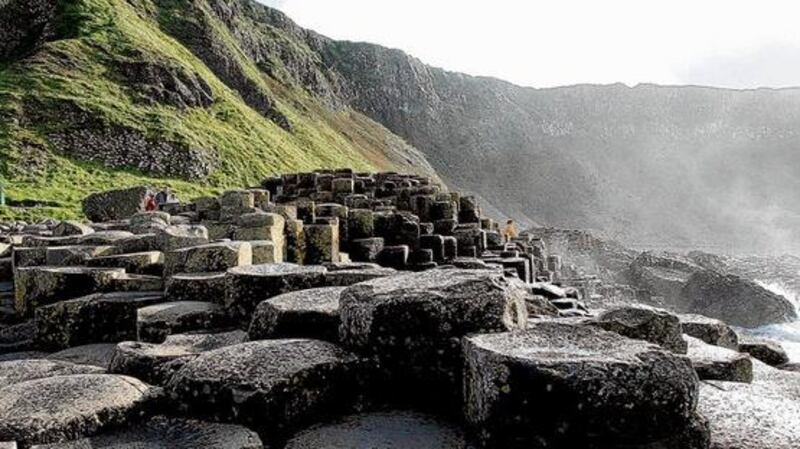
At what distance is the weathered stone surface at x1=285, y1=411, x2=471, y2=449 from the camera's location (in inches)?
108

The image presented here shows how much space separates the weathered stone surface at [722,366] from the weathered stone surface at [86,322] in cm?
392

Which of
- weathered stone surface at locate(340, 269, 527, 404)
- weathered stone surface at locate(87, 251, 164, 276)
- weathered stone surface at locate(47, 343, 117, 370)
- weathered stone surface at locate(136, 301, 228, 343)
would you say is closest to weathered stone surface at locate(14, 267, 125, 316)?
weathered stone surface at locate(87, 251, 164, 276)

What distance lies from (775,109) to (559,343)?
17692 cm

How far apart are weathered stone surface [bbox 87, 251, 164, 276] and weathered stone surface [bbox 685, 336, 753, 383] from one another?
487cm

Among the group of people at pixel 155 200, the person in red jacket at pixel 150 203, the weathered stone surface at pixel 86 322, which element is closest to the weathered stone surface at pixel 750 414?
the weathered stone surface at pixel 86 322

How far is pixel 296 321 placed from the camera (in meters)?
3.62

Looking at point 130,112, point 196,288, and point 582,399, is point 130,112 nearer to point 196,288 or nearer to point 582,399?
point 196,288

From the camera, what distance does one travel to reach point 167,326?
446 centimetres

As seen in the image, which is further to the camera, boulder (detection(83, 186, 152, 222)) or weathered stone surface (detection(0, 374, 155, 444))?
boulder (detection(83, 186, 152, 222))

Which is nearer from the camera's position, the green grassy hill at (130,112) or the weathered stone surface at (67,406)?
the weathered stone surface at (67,406)

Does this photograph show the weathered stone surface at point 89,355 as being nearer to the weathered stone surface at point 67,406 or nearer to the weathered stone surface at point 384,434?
the weathered stone surface at point 67,406

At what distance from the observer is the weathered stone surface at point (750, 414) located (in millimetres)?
2744

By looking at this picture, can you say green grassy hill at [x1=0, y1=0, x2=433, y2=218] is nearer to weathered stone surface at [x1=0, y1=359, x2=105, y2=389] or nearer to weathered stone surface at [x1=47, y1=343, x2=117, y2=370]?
weathered stone surface at [x1=47, y1=343, x2=117, y2=370]

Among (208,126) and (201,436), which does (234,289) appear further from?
(208,126)
